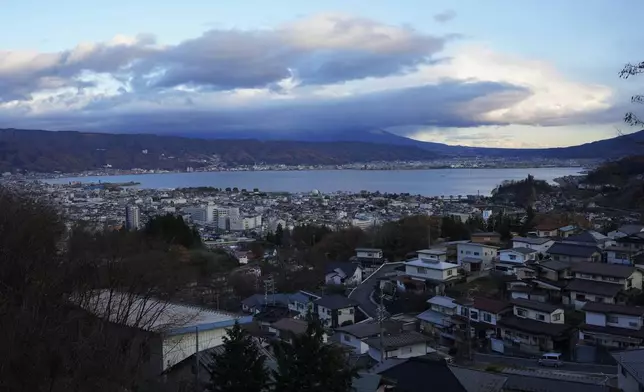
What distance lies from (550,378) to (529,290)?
145 inches

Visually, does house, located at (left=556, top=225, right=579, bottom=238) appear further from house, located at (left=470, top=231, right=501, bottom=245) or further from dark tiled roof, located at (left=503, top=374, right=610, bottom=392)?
dark tiled roof, located at (left=503, top=374, right=610, bottom=392)

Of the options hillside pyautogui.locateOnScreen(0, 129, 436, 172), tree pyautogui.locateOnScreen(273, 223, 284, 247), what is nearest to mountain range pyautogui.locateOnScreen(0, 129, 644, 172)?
hillside pyautogui.locateOnScreen(0, 129, 436, 172)

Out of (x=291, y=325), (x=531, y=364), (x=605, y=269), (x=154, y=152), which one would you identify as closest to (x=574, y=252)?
(x=605, y=269)

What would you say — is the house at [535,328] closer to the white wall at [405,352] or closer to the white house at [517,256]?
the white wall at [405,352]

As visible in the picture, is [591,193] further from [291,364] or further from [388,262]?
[291,364]

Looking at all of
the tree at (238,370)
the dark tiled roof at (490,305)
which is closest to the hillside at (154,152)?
the dark tiled roof at (490,305)

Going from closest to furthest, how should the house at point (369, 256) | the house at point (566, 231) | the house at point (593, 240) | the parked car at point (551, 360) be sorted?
the parked car at point (551, 360), the house at point (593, 240), the house at point (369, 256), the house at point (566, 231)

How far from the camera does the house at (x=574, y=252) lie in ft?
30.4

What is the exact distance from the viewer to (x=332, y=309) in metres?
8.09

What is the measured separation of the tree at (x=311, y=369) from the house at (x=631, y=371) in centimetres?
280

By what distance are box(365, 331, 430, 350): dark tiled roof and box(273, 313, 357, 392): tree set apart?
2.90 metres

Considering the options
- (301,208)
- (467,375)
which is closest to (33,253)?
(467,375)

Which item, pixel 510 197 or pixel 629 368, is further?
pixel 510 197

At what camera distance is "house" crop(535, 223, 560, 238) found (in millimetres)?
12158
